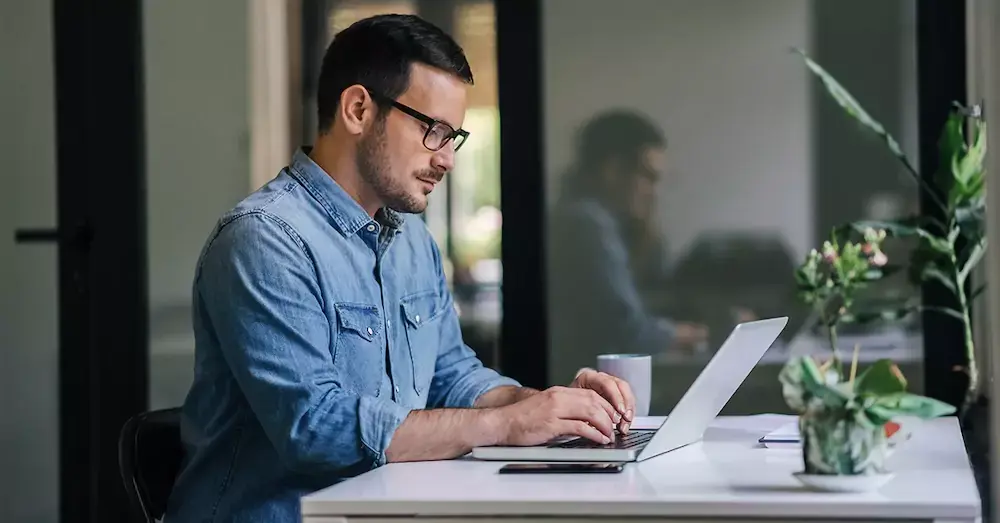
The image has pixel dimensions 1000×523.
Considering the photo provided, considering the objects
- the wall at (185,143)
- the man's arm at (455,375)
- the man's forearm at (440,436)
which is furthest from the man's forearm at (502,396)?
the wall at (185,143)

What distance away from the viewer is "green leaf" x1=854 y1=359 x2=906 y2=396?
1.20 meters

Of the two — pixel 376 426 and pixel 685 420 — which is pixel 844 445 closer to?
pixel 685 420

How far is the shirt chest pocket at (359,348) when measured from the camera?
172 centimetres

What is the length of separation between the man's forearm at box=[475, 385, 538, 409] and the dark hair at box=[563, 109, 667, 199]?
1.05 m

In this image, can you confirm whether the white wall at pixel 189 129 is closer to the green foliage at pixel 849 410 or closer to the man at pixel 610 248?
the man at pixel 610 248

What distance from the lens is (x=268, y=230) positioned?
166 centimetres

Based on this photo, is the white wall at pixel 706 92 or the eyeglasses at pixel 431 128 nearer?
the eyeglasses at pixel 431 128

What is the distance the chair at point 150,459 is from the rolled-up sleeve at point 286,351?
0.20 metres

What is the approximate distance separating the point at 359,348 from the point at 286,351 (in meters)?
0.18

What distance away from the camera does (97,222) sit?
315 centimetres

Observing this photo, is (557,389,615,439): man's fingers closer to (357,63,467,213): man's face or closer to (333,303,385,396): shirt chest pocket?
(333,303,385,396): shirt chest pocket

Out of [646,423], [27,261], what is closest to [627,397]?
[646,423]

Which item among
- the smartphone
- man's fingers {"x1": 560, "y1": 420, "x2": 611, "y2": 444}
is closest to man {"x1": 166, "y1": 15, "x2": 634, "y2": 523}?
man's fingers {"x1": 560, "y1": 420, "x2": 611, "y2": 444}

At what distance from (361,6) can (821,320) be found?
4.59ft
